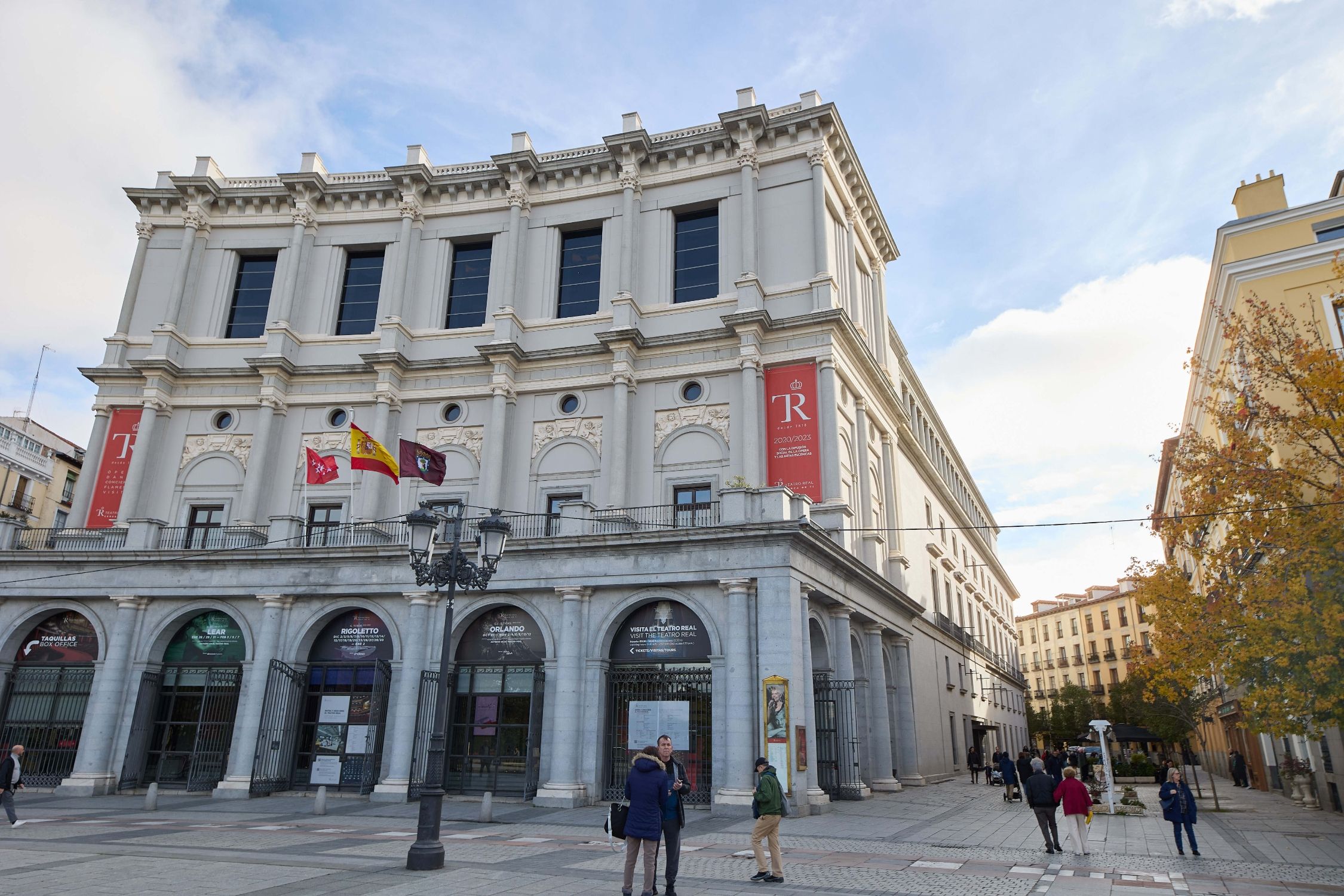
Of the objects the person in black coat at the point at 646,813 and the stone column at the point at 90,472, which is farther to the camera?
the stone column at the point at 90,472

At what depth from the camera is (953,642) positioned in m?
42.5

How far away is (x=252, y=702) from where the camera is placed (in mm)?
24312

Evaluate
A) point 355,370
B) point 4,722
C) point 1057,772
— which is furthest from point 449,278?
point 1057,772

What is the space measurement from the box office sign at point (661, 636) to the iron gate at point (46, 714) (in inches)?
638

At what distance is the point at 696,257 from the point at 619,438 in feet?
24.2

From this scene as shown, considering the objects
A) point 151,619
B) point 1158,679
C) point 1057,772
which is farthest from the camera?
point 151,619

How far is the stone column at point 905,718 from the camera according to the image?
2906 cm

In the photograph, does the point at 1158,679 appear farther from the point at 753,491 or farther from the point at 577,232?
the point at 577,232

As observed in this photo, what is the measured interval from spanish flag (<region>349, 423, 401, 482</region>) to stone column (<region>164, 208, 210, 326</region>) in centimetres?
1254

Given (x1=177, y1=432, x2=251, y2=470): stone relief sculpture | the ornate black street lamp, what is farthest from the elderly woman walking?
(x1=177, y1=432, x2=251, y2=470): stone relief sculpture

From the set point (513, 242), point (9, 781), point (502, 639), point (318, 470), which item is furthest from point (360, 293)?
point (9, 781)

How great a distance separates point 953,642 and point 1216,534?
12.3 m

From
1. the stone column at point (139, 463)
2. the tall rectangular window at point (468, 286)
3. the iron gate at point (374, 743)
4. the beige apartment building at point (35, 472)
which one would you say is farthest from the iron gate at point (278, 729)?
the beige apartment building at point (35, 472)

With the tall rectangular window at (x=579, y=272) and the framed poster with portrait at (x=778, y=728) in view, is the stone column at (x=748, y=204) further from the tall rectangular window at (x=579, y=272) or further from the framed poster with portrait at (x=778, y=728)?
the framed poster with portrait at (x=778, y=728)
